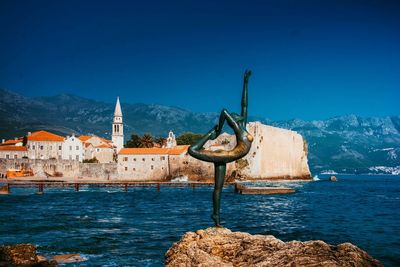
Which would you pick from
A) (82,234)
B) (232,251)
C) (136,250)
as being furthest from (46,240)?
(232,251)

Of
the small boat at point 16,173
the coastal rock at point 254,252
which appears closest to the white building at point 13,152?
the small boat at point 16,173

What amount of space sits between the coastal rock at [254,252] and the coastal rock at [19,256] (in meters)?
3.96

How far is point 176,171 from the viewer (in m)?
70.6

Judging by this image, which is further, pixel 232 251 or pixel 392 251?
pixel 392 251

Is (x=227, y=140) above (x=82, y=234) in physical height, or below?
above

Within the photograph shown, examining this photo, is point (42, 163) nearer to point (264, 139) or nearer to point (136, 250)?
point (264, 139)

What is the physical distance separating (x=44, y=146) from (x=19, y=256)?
68.4m

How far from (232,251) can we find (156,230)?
37.4 ft

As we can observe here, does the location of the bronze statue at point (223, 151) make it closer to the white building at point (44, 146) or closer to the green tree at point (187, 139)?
the white building at point (44, 146)

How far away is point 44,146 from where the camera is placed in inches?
2955

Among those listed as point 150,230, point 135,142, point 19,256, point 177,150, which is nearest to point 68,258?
point 19,256

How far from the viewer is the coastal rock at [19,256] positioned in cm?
972

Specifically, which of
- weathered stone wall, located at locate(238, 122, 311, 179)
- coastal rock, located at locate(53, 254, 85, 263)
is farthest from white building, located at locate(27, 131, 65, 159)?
→ coastal rock, located at locate(53, 254, 85, 263)

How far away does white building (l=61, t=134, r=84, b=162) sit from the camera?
76.0m
